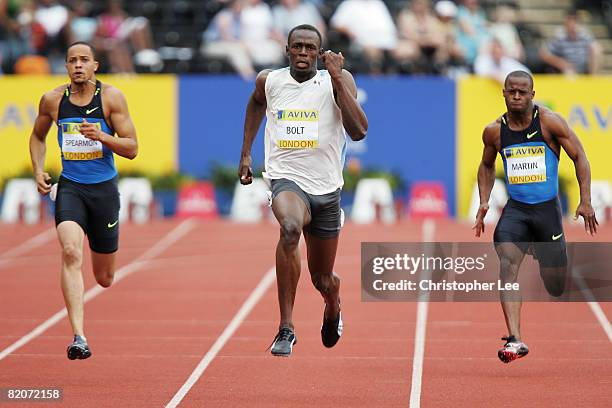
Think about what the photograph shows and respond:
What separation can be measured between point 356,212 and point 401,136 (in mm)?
1115

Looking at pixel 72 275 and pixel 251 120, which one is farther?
pixel 251 120

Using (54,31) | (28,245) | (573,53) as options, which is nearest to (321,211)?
(28,245)

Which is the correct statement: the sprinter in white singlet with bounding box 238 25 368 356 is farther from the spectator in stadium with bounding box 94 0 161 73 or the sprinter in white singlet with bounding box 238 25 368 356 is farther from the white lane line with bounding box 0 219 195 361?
the spectator in stadium with bounding box 94 0 161 73

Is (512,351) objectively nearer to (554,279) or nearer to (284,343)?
(554,279)

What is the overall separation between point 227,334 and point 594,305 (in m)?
3.30

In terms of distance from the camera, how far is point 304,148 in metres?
8.43

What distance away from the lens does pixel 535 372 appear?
9.14m

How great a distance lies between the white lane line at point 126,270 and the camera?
10.4 metres

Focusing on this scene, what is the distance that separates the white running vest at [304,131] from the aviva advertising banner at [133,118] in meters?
10.0

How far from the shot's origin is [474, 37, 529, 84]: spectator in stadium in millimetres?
17938

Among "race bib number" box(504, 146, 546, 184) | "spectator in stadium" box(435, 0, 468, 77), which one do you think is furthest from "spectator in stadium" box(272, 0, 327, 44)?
"race bib number" box(504, 146, 546, 184)

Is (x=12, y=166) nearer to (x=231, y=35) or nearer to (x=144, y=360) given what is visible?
(x=231, y=35)

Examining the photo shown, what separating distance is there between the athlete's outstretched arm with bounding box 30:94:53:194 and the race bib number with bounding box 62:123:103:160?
193mm

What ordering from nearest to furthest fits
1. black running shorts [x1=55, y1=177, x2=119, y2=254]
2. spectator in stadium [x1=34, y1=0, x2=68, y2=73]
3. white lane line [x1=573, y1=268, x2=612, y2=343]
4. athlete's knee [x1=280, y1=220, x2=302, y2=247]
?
athlete's knee [x1=280, y1=220, x2=302, y2=247] → black running shorts [x1=55, y1=177, x2=119, y2=254] → white lane line [x1=573, y1=268, x2=612, y2=343] → spectator in stadium [x1=34, y1=0, x2=68, y2=73]
